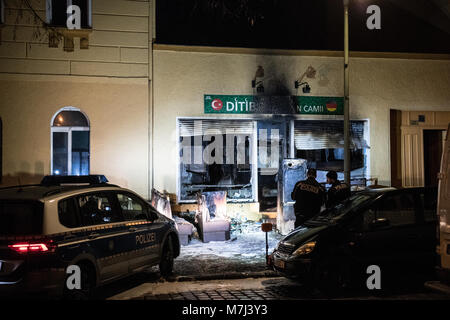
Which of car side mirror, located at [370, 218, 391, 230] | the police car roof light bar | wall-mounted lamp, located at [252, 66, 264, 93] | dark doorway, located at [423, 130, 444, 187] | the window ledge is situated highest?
the window ledge

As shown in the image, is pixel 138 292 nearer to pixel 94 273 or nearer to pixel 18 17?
pixel 94 273

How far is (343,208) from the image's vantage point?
8281 millimetres

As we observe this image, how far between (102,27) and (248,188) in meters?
6.35

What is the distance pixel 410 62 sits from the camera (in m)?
15.3

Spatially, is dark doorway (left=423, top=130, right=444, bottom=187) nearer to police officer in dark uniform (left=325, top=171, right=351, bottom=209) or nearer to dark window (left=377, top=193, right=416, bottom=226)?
police officer in dark uniform (left=325, top=171, right=351, bottom=209)

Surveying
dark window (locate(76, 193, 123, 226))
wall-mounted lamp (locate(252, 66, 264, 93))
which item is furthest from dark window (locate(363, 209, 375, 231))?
wall-mounted lamp (locate(252, 66, 264, 93))

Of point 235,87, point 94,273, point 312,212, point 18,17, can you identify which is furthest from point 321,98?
point 94,273

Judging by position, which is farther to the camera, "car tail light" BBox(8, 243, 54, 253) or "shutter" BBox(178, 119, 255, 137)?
"shutter" BBox(178, 119, 255, 137)

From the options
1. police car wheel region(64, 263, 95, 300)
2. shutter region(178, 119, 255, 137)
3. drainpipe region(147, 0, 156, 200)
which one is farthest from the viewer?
shutter region(178, 119, 255, 137)

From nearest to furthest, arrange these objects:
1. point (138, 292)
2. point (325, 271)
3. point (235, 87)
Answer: point (325, 271), point (138, 292), point (235, 87)

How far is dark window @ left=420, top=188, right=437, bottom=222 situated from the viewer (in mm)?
7809

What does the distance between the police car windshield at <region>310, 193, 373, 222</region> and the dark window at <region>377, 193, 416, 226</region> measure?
281 mm
